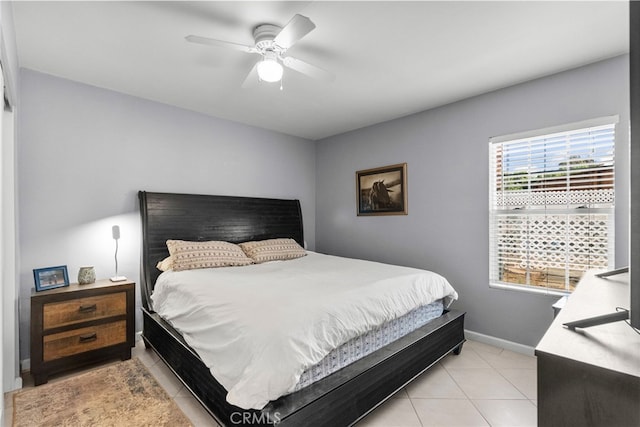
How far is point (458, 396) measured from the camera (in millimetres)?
2156

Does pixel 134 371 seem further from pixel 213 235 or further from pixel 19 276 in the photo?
pixel 213 235

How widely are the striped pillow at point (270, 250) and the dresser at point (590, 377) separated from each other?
9.11ft

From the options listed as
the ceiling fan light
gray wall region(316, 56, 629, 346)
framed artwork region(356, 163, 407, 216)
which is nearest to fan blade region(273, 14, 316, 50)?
the ceiling fan light

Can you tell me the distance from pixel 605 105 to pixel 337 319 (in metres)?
2.67

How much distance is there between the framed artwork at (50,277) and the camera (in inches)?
96.0

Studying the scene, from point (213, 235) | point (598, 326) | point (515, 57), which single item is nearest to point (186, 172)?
point (213, 235)

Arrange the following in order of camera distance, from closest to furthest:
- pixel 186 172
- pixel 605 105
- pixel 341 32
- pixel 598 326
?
pixel 598 326, pixel 341 32, pixel 605 105, pixel 186 172

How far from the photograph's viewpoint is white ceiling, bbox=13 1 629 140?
1805mm

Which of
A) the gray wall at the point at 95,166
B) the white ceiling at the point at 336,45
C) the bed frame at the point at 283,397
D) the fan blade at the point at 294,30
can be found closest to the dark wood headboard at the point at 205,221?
the bed frame at the point at 283,397

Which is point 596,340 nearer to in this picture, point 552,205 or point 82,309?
point 552,205

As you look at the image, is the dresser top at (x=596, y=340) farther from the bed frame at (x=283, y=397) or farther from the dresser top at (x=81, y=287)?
the dresser top at (x=81, y=287)

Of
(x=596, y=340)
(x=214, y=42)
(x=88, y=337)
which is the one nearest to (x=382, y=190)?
(x=214, y=42)

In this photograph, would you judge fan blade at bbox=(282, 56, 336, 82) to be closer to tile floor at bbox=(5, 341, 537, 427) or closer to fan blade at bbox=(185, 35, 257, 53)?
fan blade at bbox=(185, 35, 257, 53)

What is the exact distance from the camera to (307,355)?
1.50 m
